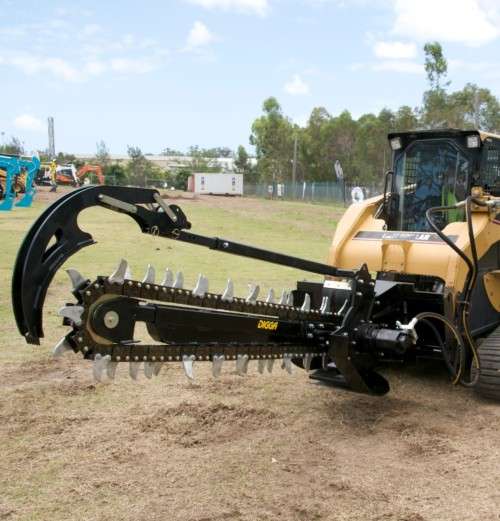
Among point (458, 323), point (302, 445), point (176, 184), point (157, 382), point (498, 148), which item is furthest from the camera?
point (176, 184)

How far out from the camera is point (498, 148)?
21.7 feet

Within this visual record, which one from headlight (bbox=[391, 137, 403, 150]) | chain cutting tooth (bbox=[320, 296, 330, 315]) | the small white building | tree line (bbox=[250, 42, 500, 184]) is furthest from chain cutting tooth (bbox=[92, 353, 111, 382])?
the small white building

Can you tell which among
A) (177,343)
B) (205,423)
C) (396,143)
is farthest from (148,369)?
(396,143)

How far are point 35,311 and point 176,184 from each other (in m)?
66.3

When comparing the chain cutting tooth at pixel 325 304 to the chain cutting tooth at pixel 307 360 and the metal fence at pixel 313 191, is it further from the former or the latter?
the metal fence at pixel 313 191

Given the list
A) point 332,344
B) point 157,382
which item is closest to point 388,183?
point 332,344

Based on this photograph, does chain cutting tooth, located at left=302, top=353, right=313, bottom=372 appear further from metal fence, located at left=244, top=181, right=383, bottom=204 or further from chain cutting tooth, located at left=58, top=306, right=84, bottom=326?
metal fence, located at left=244, top=181, right=383, bottom=204

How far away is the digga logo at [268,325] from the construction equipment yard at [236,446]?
80 centimetres

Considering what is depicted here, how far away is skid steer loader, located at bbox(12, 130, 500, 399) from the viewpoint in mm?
3719

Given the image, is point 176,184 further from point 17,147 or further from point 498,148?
point 498,148

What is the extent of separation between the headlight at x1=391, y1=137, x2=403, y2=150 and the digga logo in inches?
116

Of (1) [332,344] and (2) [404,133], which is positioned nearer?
(1) [332,344]

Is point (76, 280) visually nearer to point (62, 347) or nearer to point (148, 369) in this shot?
→ point (62, 347)

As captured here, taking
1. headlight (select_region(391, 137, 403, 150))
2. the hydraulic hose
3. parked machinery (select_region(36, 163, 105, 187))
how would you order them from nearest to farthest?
the hydraulic hose, headlight (select_region(391, 137, 403, 150)), parked machinery (select_region(36, 163, 105, 187))
